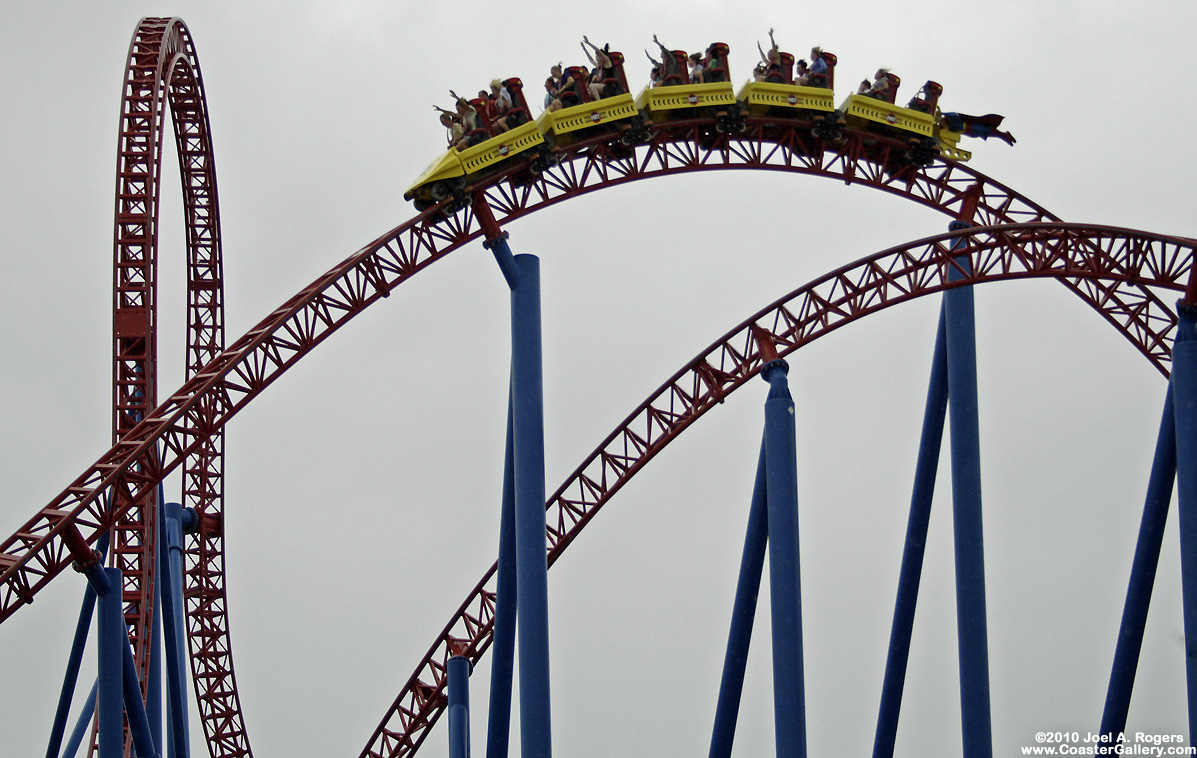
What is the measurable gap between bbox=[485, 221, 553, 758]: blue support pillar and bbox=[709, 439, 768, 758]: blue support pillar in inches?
82.0

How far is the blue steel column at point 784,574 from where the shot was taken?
33.6 ft

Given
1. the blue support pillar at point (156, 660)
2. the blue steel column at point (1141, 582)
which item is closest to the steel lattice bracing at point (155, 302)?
the blue support pillar at point (156, 660)

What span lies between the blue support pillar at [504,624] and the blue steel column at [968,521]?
3688 millimetres

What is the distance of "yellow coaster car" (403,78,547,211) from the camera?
11.5 metres

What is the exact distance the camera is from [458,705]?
40.8ft

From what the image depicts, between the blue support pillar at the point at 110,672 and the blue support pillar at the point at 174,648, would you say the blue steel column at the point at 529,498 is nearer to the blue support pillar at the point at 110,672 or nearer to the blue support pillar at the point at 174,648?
the blue support pillar at the point at 110,672

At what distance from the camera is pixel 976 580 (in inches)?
474

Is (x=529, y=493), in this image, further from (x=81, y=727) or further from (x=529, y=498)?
(x=81, y=727)

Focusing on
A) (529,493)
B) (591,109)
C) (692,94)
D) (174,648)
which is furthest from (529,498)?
(174,648)

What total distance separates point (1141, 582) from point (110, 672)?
8.41 meters

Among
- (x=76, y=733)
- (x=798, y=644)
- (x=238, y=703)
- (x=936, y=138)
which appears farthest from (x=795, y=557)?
(x=238, y=703)

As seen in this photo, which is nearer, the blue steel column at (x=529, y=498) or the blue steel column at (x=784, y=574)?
the blue steel column at (x=529, y=498)

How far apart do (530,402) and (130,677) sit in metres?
3.55

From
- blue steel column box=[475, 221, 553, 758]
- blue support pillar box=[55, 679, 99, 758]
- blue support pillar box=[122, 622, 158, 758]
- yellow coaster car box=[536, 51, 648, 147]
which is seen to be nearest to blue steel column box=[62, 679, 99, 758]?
blue support pillar box=[55, 679, 99, 758]
